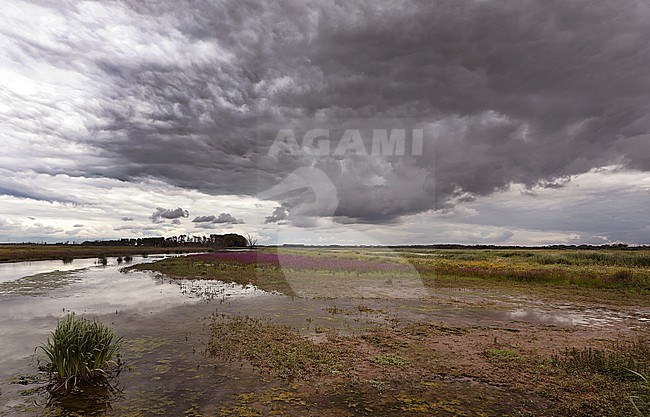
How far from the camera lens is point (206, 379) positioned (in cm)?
808

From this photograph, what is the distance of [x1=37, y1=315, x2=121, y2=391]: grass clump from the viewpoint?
750cm

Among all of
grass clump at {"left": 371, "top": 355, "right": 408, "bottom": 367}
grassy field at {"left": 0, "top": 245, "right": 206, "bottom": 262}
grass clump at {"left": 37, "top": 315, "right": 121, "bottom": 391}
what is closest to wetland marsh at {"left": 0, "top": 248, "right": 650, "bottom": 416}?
grass clump at {"left": 371, "top": 355, "right": 408, "bottom": 367}

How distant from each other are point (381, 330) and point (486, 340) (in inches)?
138

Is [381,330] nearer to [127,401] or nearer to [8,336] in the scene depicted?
[127,401]

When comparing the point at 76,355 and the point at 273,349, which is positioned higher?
the point at 76,355

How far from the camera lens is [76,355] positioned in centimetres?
771

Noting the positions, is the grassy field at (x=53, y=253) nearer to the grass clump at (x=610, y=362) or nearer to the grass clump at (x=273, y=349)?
the grass clump at (x=273, y=349)

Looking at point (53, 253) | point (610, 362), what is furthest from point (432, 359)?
point (53, 253)

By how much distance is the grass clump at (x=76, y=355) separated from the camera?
750cm

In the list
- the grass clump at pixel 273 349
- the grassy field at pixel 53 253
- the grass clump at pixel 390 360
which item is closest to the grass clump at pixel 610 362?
the grass clump at pixel 390 360

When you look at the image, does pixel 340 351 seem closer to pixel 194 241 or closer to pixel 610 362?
pixel 610 362

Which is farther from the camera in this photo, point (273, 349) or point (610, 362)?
point (273, 349)

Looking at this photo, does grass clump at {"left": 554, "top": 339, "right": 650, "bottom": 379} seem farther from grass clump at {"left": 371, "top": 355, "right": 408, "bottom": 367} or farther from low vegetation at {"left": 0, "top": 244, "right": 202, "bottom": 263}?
low vegetation at {"left": 0, "top": 244, "right": 202, "bottom": 263}

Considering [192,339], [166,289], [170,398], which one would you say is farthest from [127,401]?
[166,289]
